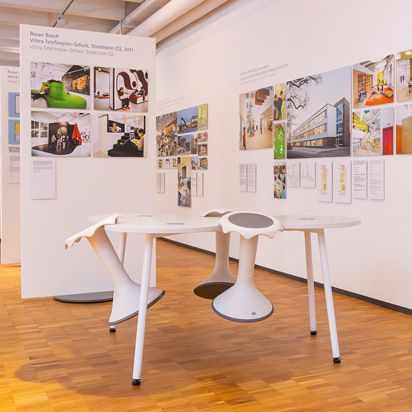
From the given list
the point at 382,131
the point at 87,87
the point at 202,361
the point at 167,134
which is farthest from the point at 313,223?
the point at 167,134

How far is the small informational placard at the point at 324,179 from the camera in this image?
6.55m

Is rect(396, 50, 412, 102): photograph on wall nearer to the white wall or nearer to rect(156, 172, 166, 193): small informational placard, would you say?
the white wall

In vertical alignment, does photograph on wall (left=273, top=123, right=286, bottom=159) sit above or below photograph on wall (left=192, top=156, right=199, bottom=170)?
above

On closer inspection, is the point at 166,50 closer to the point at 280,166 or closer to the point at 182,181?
the point at 182,181

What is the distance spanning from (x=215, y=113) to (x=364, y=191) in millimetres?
3633

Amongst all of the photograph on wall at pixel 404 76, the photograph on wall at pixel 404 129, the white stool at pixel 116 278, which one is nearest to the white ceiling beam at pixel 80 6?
the photograph on wall at pixel 404 76

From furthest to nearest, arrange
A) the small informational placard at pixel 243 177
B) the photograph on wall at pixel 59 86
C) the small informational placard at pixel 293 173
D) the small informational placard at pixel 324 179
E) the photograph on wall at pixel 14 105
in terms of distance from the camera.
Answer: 1. the photograph on wall at pixel 14 105
2. the small informational placard at pixel 243 177
3. the small informational placard at pixel 293 173
4. the small informational placard at pixel 324 179
5. the photograph on wall at pixel 59 86

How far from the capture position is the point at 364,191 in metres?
6.04

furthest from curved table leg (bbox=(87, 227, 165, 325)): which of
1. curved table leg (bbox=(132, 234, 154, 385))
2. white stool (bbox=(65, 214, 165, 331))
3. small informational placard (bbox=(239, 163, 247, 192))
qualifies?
small informational placard (bbox=(239, 163, 247, 192))

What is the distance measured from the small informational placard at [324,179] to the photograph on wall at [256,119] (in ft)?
3.65

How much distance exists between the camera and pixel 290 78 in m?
7.26

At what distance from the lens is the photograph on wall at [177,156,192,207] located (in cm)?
1010

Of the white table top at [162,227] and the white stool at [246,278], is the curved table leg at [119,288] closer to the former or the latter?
the white table top at [162,227]

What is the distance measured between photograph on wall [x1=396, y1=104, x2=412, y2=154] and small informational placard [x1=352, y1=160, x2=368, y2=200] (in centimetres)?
48
